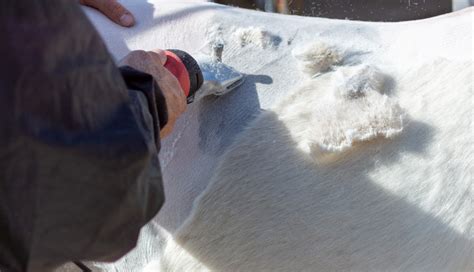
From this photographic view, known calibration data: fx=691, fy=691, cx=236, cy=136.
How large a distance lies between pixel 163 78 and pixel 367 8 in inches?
61.9

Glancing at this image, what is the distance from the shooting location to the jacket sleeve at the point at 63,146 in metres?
0.61

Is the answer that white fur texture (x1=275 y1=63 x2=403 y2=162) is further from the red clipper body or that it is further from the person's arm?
the person's arm

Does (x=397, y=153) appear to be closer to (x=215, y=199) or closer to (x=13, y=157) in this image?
(x=215, y=199)

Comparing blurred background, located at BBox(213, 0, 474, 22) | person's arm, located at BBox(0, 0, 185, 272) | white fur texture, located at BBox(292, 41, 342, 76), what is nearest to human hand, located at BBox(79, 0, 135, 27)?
white fur texture, located at BBox(292, 41, 342, 76)

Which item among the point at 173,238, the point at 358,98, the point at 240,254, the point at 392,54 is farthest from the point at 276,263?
the point at 392,54

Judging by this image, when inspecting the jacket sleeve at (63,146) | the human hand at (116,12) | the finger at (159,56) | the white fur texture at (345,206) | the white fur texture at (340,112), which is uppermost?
the jacket sleeve at (63,146)

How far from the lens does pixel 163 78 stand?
933mm

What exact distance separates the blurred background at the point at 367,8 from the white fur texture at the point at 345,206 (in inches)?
50.0

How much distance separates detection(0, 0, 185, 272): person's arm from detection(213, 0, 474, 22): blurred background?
1598mm

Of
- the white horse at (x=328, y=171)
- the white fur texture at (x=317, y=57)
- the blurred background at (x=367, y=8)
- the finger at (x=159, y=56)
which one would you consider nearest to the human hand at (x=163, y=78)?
the finger at (x=159, y=56)

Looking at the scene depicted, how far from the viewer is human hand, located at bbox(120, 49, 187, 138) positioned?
92cm

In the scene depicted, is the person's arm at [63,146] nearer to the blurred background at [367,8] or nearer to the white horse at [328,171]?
the white horse at [328,171]

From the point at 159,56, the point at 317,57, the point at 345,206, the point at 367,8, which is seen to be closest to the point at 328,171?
the point at 345,206

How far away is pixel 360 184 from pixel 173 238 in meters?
0.29
